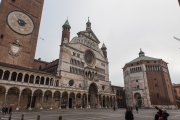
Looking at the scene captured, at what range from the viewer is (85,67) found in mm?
42031

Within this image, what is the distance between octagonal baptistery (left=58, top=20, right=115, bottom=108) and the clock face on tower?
390 inches

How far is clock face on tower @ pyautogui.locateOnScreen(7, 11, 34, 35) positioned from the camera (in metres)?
31.6

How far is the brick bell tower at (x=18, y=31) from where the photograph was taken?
96.1 ft

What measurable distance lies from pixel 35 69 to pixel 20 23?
13.4m

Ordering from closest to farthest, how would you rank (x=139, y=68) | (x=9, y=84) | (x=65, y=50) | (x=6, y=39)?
(x=9, y=84), (x=6, y=39), (x=65, y=50), (x=139, y=68)

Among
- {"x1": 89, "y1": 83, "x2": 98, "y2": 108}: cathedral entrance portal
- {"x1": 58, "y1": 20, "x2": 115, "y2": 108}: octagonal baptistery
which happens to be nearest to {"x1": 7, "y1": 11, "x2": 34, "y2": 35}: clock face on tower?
{"x1": 58, "y1": 20, "x2": 115, "y2": 108}: octagonal baptistery

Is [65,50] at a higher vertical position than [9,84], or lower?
higher

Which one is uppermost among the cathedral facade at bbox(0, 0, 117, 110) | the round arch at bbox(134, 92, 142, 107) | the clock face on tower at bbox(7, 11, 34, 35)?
the clock face on tower at bbox(7, 11, 34, 35)

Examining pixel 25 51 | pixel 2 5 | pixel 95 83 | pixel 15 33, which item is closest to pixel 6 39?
pixel 15 33

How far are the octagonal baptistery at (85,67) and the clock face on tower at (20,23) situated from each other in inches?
390

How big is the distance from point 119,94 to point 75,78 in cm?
2995

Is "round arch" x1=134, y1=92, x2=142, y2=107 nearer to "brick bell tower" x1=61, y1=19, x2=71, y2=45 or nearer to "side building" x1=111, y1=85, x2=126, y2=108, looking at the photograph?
"side building" x1=111, y1=85, x2=126, y2=108

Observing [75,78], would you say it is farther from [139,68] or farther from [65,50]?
[139,68]

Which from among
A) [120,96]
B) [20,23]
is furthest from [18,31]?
[120,96]
